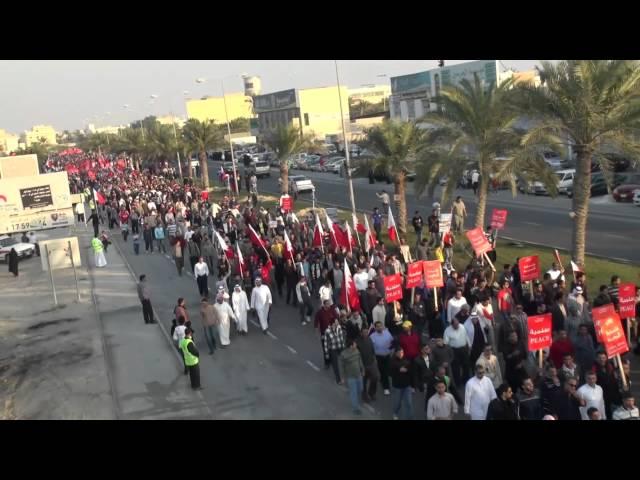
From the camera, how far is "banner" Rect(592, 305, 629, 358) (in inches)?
369

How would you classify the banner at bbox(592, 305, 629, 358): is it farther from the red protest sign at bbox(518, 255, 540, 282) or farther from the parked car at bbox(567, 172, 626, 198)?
the parked car at bbox(567, 172, 626, 198)

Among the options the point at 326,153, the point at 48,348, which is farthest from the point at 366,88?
the point at 48,348

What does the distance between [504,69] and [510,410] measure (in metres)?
43.7

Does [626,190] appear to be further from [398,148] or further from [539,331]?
[539,331]

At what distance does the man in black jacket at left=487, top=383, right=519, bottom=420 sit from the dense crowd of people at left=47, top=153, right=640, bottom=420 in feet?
0.05

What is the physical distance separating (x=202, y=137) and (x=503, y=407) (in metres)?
44.5

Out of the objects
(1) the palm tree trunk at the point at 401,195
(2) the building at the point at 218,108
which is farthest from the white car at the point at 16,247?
(2) the building at the point at 218,108

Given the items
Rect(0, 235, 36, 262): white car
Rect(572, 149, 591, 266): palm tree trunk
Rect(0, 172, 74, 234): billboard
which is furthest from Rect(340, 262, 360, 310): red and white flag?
Rect(0, 235, 36, 262): white car

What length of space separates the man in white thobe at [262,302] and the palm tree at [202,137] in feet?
115

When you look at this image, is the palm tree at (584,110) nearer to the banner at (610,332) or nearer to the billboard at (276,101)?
the banner at (610,332)

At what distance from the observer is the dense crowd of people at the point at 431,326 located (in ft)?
29.1

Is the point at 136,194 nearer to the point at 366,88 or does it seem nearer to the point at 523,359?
the point at 523,359

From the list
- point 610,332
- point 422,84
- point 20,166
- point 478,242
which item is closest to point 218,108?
point 422,84

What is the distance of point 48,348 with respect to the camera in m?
17.2
